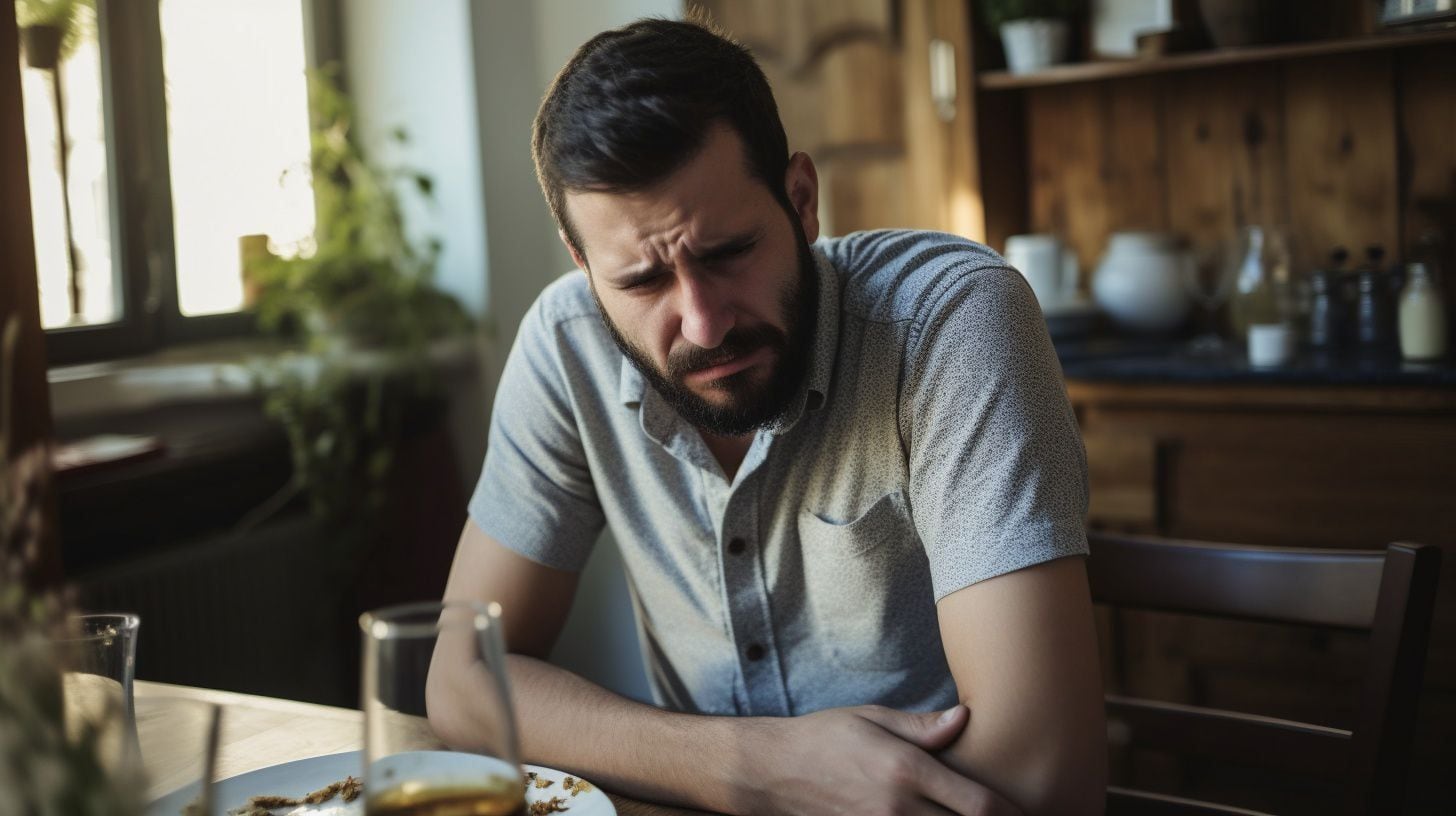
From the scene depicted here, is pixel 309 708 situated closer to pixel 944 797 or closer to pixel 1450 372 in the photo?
pixel 944 797

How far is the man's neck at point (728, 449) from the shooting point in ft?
4.33

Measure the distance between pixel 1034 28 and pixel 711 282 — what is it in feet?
6.07

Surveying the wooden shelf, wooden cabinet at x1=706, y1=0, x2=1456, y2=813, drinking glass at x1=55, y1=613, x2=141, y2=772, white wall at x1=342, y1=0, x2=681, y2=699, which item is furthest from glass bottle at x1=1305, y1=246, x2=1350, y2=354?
drinking glass at x1=55, y1=613, x2=141, y2=772

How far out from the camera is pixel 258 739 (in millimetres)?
1120

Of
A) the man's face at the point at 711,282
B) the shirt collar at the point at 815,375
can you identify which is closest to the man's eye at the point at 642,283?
the man's face at the point at 711,282

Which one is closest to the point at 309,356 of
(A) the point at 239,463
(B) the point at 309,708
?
(A) the point at 239,463

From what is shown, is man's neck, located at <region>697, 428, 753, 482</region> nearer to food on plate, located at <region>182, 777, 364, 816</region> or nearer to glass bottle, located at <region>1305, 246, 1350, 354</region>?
food on plate, located at <region>182, 777, 364, 816</region>

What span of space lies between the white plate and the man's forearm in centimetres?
8

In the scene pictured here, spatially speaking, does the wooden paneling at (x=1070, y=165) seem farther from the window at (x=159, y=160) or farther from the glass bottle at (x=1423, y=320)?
the window at (x=159, y=160)

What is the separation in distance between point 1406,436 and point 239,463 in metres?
2.02

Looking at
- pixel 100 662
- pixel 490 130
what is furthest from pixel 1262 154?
pixel 100 662

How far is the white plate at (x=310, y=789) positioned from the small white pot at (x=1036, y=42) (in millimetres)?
2197

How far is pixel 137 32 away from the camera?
2.54m

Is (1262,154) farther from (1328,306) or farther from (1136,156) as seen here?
(1328,306)
